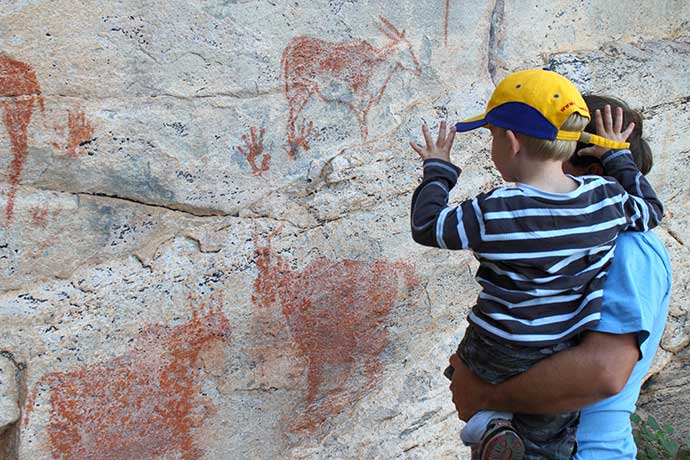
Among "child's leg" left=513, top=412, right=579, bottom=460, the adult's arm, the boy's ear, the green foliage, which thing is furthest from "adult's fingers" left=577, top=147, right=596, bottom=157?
the green foliage

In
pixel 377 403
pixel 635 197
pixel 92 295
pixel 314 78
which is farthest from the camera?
pixel 377 403

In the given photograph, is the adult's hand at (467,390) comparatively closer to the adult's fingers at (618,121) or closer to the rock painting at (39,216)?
the adult's fingers at (618,121)

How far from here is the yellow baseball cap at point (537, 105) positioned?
1256mm

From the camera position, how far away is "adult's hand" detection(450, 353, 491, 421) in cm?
138

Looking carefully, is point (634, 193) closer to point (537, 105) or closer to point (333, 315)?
point (537, 105)

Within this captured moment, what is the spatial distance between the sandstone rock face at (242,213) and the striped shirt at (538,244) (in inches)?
23.1

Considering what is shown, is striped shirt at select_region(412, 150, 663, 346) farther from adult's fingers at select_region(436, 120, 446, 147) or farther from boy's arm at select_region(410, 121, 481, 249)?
adult's fingers at select_region(436, 120, 446, 147)

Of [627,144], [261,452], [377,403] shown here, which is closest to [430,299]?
[377,403]

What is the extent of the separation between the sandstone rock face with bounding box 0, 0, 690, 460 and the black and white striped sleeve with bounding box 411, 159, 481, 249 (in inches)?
21.0

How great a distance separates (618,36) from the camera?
2.35 meters

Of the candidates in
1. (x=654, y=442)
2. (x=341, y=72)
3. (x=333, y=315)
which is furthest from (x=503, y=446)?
(x=654, y=442)

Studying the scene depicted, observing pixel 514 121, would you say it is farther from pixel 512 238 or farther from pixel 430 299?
pixel 430 299

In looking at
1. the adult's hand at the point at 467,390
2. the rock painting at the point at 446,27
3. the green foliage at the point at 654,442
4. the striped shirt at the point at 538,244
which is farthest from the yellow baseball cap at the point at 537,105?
the green foliage at the point at 654,442

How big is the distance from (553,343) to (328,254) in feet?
2.51
